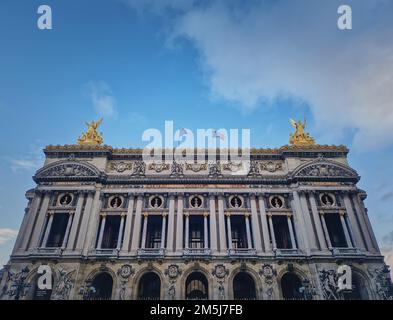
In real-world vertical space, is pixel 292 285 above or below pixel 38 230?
below

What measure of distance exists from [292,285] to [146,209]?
17.9 metres

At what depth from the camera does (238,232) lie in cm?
3334

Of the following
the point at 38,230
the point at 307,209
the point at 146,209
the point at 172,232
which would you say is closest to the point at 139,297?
the point at 172,232

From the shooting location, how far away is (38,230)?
100 feet

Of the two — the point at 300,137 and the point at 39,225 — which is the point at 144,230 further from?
the point at 300,137

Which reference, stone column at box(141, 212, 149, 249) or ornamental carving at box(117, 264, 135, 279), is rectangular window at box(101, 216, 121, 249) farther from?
ornamental carving at box(117, 264, 135, 279)

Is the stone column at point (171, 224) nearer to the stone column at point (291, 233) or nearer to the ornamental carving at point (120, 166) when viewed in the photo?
the ornamental carving at point (120, 166)

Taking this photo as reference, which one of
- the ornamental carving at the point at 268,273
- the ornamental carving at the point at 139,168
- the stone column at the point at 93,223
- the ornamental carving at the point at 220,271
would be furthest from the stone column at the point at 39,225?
the ornamental carving at the point at 268,273

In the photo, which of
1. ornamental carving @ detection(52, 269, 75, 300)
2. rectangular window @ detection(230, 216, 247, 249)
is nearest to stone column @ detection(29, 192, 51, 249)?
ornamental carving @ detection(52, 269, 75, 300)

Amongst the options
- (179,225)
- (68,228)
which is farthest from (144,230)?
(68,228)
